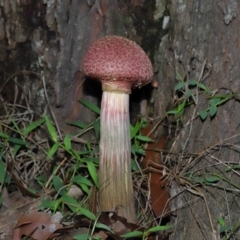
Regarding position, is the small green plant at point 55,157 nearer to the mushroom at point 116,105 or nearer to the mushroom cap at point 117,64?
the mushroom at point 116,105

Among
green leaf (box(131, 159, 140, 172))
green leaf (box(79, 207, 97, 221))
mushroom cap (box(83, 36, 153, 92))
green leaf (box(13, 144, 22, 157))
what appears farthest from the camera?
green leaf (box(13, 144, 22, 157))

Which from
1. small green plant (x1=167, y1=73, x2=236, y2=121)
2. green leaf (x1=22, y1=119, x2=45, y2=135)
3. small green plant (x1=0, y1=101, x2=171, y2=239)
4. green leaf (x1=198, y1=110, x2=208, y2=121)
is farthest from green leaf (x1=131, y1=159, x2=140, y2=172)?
green leaf (x1=22, y1=119, x2=45, y2=135)

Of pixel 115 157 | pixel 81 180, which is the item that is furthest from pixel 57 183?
pixel 115 157

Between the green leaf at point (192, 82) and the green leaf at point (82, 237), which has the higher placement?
the green leaf at point (192, 82)

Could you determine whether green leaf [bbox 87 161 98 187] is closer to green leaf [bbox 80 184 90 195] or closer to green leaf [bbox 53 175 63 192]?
green leaf [bbox 80 184 90 195]

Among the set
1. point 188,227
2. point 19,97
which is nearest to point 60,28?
point 19,97

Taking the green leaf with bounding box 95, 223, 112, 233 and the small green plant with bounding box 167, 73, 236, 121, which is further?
the small green plant with bounding box 167, 73, 236, 121

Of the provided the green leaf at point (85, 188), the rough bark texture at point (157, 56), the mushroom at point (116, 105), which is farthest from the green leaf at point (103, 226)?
the rough bark texture at point (157, 56)

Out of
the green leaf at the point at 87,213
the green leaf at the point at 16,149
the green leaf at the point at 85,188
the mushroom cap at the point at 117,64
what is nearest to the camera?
the mushroom cap at the point at 117,64
